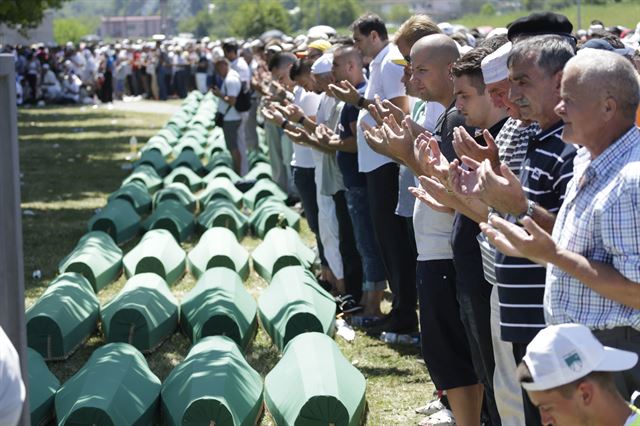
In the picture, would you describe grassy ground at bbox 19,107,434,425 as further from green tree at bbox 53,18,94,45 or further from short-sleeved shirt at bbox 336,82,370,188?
green tree at bbox 53,18,94,45

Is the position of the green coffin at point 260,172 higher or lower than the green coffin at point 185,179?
higher

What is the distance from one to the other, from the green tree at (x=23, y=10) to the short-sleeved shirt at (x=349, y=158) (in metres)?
18.4

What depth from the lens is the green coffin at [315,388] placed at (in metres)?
6.13

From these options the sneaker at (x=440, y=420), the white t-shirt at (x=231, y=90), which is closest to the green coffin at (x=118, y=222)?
the white t-shirt at (x=231, y=90)

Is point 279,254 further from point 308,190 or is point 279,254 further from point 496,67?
point 496,67

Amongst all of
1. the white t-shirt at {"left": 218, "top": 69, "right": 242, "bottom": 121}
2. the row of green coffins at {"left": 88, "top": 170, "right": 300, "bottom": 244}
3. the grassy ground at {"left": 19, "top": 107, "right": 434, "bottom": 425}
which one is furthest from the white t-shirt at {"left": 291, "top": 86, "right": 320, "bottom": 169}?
the white t-shirt at {"left": 218, "top": 69, "right": 242, "bottom": 121}

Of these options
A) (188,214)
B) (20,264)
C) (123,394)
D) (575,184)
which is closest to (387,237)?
(123,394)

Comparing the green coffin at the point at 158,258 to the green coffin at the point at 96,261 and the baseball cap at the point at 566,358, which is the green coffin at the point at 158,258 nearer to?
the green coffin at the point at 96,261

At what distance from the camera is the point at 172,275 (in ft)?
35.1

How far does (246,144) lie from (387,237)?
9.40m

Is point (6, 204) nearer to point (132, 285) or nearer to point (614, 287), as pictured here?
point (614, 287)

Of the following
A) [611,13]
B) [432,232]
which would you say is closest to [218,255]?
[432,232]

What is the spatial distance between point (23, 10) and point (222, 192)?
53.6ft

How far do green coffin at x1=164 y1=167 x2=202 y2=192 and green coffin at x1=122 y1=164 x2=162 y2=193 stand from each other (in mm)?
136
